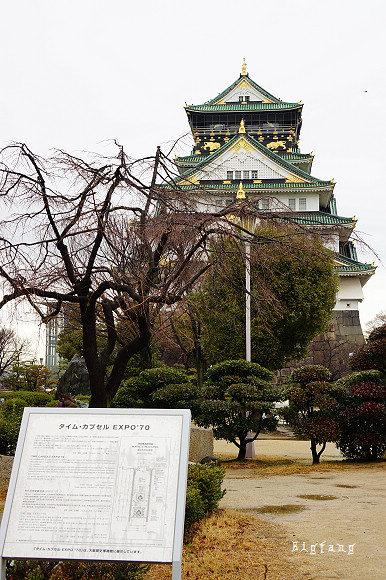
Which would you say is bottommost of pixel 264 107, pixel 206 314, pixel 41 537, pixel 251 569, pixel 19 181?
pixel 251 569

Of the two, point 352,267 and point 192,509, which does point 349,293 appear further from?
point 192,509

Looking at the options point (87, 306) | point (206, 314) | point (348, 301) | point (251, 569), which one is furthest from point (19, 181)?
point (348, 301)

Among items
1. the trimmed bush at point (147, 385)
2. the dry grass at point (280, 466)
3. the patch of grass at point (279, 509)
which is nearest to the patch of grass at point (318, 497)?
the patch of grass at point (279, 509)

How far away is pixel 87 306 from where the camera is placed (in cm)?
923

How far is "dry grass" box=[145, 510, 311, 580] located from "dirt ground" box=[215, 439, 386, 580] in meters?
0.13

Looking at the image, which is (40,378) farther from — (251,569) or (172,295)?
(251,569)

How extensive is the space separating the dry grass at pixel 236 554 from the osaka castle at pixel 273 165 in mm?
24491

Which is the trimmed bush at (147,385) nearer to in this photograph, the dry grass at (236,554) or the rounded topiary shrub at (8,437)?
the rounded topiary shrub at (8,437)

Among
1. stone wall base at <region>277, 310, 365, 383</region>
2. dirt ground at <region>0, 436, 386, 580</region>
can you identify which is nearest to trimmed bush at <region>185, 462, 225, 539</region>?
dirt ground at <region>0, 436, 386, 580</region>

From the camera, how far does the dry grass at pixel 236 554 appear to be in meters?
4.61

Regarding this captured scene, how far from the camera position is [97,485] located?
3.82 metres

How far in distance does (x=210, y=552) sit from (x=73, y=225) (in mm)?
4922

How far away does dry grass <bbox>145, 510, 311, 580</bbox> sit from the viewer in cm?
461

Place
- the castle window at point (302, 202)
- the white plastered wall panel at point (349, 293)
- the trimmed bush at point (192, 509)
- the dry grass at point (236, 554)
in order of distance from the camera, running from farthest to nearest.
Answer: the castle window at point (302, 202), the white plastered wall panel at point (349, 293), the trimmed bush at point (192, 509), the dry grass at point (236, 554)
